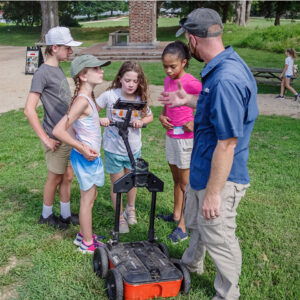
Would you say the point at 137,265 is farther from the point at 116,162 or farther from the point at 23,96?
the point at 23,96

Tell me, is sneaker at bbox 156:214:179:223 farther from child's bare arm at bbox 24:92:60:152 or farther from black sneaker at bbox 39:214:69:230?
child's bare arm at bbox 24:92:60:152

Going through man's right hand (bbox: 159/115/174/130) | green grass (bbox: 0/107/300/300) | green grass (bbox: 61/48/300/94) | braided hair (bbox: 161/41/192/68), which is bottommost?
green grass (bbox: 0/107/300/300)

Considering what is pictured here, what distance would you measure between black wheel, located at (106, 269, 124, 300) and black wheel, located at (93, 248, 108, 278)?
0.40 feet

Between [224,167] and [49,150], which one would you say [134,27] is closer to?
[49,150]

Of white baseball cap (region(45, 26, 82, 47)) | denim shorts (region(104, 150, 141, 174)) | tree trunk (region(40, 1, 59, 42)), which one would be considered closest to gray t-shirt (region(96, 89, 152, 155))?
denim shorts (region(104, 150, 141, 174))

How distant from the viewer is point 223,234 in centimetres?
254

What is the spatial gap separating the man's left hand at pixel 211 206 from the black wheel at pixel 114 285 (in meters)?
0.74

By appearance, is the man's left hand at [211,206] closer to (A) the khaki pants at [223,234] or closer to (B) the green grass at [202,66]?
(A) the khaki pants at [223,234]

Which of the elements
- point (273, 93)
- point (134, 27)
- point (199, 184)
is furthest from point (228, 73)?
point (134, 27)

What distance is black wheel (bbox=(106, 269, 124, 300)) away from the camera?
2.64 m

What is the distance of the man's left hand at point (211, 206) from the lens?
2391 mm

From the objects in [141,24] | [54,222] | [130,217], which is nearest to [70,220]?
[54,222]

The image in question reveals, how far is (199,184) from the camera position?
259cm

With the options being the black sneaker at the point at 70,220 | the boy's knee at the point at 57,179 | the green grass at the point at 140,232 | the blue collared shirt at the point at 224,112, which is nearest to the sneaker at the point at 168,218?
the green grass at the point at 140,232
